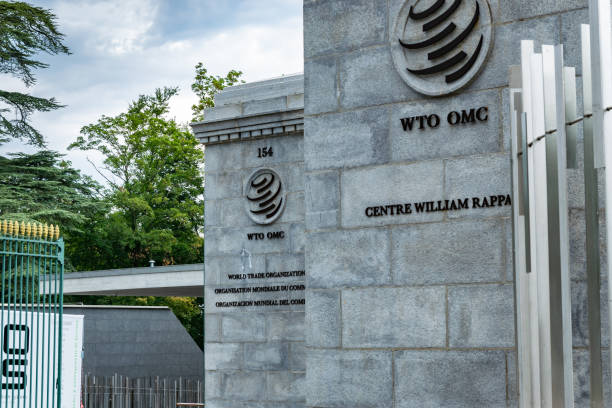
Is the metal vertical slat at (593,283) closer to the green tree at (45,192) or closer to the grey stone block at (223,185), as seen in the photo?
the grey stone block at (223,185)

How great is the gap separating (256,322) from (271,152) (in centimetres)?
305

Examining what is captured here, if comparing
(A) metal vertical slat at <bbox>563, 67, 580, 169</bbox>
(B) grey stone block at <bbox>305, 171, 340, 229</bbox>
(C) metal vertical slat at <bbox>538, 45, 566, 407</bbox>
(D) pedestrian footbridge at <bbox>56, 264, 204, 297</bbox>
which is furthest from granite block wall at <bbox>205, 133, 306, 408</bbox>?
(A) metal vertical slat at <bbox>563, 67, 580, 169</bbox>

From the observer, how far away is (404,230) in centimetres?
640

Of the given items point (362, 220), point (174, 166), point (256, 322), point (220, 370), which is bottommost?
point (220, 370)

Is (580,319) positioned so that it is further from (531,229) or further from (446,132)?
(446,132)

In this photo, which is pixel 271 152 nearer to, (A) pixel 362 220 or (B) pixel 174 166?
(A) pixel 362 220

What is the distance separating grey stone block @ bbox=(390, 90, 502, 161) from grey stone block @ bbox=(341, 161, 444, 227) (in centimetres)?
12

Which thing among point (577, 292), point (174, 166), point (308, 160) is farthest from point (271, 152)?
point (174, 166)

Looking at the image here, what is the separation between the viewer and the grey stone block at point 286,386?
13.3 metres

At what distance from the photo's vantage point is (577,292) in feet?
18.0

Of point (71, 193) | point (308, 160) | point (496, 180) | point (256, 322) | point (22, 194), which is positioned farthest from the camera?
point (71, 193)

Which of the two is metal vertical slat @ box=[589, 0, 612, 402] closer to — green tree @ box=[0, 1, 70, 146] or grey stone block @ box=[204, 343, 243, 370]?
grey stone block @ box=[204, 343, 243, 370]

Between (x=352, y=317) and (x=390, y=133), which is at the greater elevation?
(x=390, y=133)

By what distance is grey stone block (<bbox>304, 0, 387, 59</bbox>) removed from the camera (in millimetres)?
6672
